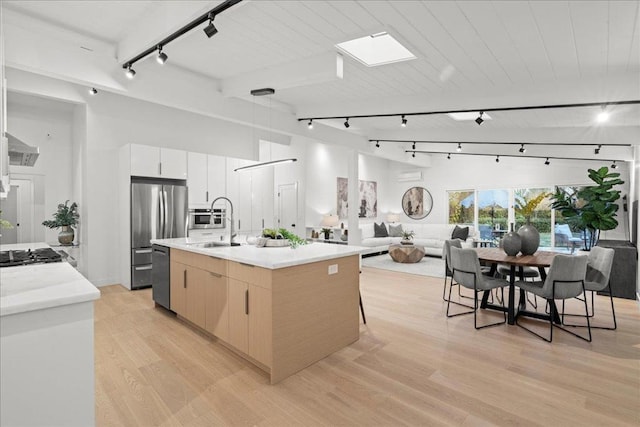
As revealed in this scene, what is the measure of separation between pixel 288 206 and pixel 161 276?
15.4ft

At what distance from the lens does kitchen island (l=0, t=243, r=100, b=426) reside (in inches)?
50.1

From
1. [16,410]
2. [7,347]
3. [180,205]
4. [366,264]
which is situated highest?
[180,205]

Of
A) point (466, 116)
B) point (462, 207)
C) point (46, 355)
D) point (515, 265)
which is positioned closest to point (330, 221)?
point (466, 116)

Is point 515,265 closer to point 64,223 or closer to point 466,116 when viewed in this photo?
point 466,116

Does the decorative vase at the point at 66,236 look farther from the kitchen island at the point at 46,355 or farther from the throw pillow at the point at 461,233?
the throw pillow at the point at 461,233

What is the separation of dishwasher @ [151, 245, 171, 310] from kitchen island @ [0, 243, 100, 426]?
8.07ft

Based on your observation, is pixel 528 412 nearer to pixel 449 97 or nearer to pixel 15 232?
pixel 449 97

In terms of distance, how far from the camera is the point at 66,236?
5.05m

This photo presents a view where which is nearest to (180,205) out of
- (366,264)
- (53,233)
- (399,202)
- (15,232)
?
(53,233)

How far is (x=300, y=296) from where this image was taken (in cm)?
260

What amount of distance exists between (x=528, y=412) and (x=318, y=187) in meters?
6.93

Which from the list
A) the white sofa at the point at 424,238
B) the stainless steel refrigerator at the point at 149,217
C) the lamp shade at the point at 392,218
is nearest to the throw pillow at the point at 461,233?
the white sofa at the point at 424,238

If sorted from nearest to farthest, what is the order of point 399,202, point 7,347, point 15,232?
point 7,347
point 15,232
point 399,202

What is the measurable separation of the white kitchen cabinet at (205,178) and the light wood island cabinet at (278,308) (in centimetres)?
258
